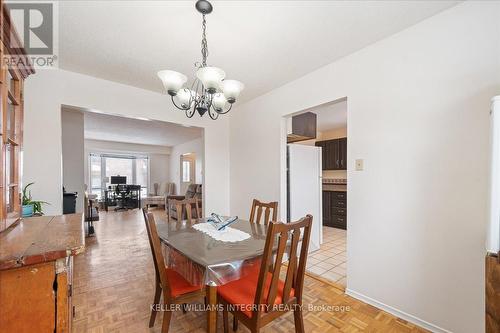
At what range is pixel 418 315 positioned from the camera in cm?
178

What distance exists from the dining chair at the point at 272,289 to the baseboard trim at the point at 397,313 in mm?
1033

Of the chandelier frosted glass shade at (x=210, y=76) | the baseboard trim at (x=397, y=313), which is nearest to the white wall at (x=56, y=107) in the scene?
the chandelier frosted glass shade at (x=210, y=76)

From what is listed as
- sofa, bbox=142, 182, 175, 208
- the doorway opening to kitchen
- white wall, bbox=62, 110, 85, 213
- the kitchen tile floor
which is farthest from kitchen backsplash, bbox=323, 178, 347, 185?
sofa, bbox=142, 182, 175, 208

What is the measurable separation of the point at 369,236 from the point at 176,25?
2613mm

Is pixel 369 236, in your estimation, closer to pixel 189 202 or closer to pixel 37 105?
pixel 189 202

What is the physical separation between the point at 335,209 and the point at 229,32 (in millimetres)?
4413

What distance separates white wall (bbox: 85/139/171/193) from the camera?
793 centimetres

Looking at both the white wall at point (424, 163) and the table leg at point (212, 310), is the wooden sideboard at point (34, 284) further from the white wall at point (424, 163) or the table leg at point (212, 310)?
the white wall at point (424, 163)

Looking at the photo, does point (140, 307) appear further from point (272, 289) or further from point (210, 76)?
point (210, 76)

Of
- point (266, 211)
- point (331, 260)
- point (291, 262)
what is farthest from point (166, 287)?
point (331, 260)

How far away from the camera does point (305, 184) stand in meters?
3.49

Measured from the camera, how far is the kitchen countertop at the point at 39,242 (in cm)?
79

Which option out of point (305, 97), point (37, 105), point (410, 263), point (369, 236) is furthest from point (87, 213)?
point (410, 263)

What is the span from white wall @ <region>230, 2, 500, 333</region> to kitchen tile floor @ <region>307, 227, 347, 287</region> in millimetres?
452
